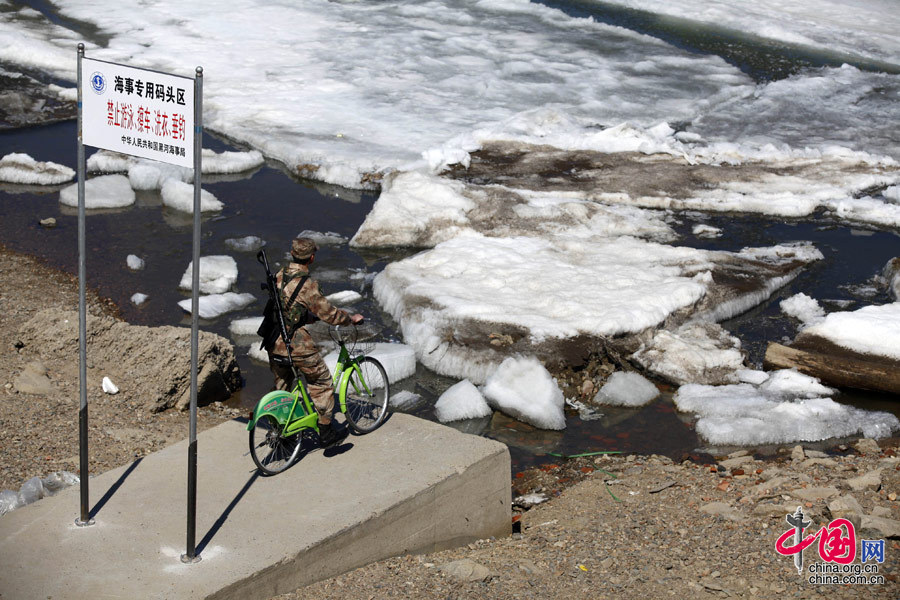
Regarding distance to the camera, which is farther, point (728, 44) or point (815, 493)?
point (728, 44)

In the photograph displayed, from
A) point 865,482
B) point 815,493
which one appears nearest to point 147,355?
point 815,493

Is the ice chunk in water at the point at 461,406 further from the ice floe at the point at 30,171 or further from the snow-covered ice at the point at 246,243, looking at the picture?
the ice floe at the point at 30,171

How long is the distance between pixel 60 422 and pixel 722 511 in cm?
516

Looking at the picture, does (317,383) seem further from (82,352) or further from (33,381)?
(33,381)

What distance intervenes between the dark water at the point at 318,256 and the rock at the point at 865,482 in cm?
159

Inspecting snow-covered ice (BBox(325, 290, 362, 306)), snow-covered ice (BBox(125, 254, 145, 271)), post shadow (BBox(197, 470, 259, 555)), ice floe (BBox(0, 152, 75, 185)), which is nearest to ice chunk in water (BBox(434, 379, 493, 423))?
snow-covered ice (BBox(325, 290, 362, 306))

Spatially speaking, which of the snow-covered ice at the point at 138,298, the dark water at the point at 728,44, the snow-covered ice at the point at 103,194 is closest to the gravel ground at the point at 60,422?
the snow-covered ice at the point at 138,298

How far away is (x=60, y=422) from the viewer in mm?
7316

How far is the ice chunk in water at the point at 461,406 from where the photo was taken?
8.55m

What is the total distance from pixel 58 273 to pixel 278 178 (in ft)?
15.9

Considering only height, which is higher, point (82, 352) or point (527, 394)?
point (82, 352)

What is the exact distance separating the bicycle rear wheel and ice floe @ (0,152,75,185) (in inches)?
377

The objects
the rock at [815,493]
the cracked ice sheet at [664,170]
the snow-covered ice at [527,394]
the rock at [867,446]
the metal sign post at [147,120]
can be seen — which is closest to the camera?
the metal sign post at [147,120]

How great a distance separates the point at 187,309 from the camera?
33.9 ft
